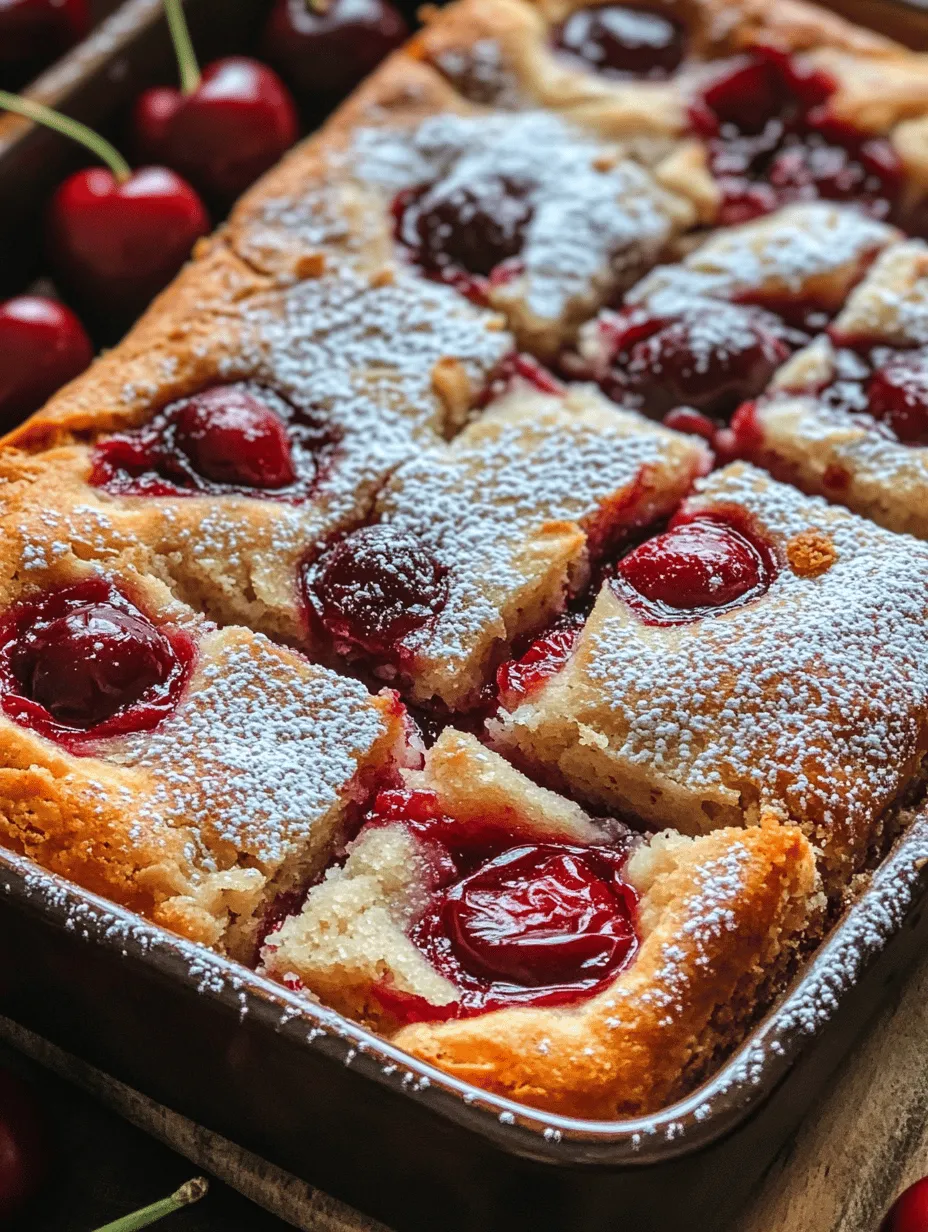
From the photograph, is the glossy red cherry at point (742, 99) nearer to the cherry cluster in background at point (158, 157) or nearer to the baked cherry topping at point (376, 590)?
the cherry cluster in background at point (158, 157)

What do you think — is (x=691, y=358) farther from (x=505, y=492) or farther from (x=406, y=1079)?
(x=406, y=1079)

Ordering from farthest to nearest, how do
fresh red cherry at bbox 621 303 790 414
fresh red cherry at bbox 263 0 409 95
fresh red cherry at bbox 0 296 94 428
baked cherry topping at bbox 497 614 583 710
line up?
1. fresh red cherry at bbox 263 0 409 95
2. fresh red cherry at bbox 0 296 94 428
3. fresh red cherry at bbox 621 303 790 414
4. baked cherry topping at bbox 497 614 583 710

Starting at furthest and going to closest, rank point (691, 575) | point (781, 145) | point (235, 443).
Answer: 1. point (781, 145)
2. point (235, 443)
3. point (691, 575)

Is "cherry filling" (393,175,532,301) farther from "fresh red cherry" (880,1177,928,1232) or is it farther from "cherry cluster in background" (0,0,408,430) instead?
"fresh red cherry" (880,1177,928,1232)

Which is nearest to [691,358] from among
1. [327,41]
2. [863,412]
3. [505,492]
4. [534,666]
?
[863,412]

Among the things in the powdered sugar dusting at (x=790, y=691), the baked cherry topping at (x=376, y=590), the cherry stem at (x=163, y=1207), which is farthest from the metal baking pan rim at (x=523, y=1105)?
the baked cherry topping at (x=376, y=590)

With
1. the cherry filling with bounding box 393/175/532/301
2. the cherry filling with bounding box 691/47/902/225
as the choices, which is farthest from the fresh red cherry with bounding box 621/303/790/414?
the cherry filling with bounding box 691/47/902/225

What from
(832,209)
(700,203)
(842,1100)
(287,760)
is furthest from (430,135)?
(842,1100)
